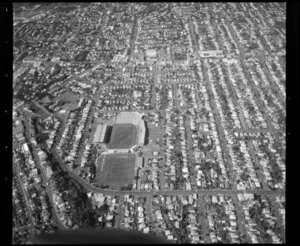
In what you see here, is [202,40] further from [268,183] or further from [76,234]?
[76,234]

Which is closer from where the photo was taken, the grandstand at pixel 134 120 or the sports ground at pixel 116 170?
the sports ground at pixel 116 170

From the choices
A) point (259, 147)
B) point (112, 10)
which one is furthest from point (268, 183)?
point (112, 10)

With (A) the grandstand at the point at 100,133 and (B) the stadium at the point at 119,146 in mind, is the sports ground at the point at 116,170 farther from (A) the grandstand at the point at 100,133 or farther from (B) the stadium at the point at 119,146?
(A) the grandstand at the point at 100,133

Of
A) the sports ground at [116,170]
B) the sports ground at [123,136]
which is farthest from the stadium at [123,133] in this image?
the sports ground at [116,170]

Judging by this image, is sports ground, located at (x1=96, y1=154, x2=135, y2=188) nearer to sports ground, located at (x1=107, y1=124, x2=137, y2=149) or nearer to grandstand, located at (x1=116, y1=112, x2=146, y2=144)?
sports ground, located at (x1=107, y1=124, x2=137, y2=149)

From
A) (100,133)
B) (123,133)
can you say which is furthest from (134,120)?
(100,133)

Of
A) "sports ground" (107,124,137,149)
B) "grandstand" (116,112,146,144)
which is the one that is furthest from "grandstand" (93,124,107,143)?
"grandstand" (116,112,146,144)

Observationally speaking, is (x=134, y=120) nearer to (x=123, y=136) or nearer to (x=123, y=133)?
(x=123, y=133)

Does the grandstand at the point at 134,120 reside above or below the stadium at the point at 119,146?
above

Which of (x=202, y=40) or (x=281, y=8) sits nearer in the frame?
(x=202, y=40)
